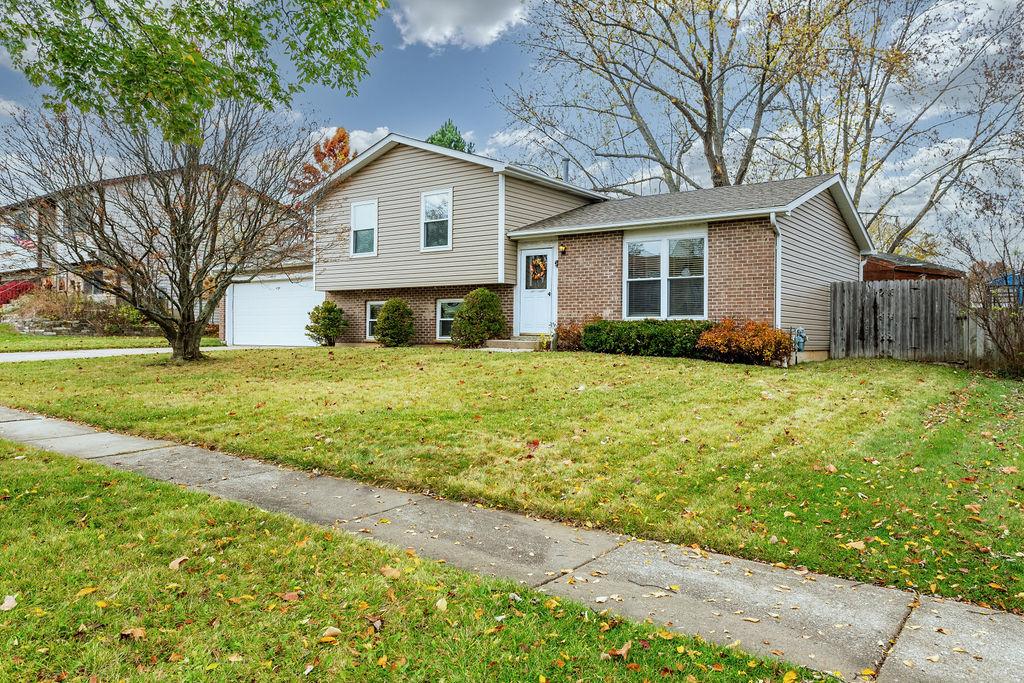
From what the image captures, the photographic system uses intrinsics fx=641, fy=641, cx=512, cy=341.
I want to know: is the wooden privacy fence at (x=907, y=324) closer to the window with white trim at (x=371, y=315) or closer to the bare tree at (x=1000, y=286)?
the bare tree at (x=1000, y=286)

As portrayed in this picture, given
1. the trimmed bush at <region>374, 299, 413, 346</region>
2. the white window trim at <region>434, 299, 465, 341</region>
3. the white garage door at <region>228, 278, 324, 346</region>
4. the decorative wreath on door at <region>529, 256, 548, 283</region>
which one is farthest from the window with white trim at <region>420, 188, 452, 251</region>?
the white garage door at <region>228, 278, 324, 346</region>

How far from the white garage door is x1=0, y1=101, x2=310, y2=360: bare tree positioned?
728 cm

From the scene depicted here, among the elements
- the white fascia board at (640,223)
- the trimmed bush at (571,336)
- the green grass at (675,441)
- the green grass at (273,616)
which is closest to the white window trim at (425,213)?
the white fascia board at (640,223)

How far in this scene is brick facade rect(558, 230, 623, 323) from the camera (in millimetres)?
14984

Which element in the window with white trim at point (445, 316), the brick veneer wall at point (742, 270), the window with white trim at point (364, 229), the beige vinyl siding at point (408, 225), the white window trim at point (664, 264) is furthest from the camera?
the window with white trim at point (364, 229)

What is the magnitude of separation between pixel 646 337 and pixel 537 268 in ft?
13.5

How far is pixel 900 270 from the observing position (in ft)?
67.3

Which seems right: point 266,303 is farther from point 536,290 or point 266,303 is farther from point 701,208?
point 701,208

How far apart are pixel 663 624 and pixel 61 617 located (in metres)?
2.84

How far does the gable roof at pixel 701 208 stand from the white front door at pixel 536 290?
0.66 metres

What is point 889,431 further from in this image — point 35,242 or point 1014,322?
point 35,242

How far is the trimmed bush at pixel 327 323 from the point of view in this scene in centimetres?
1933

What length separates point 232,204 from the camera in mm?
13961

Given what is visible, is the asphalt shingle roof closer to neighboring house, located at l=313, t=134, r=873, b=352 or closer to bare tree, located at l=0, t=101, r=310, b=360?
neighboring house, located at l=313, t=134, r=873, b=352
